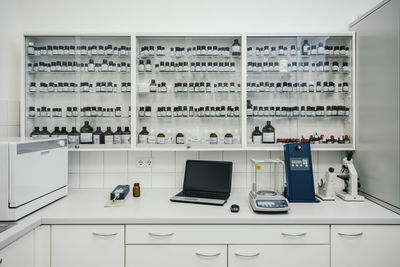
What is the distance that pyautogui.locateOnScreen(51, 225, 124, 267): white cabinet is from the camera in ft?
5.77

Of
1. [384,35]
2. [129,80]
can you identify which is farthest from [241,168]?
[384,35]

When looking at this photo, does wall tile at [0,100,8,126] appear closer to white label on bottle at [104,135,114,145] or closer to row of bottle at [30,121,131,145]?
row of bottle at [30,121,131,145]

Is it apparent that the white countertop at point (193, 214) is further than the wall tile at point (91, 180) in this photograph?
No

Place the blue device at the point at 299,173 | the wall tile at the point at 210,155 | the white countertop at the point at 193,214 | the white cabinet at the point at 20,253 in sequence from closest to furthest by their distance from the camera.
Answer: the white cabinet at the point at 20,253 < the white countertop at the point at 193,214 < the blue device at the point at 299,173 < the wall tile at the point at 210,155

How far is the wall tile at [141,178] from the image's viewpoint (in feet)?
8.44

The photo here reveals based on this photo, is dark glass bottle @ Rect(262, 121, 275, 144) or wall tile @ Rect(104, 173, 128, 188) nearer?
dark glass bottle @ Rect(262, 121, 275, 144)

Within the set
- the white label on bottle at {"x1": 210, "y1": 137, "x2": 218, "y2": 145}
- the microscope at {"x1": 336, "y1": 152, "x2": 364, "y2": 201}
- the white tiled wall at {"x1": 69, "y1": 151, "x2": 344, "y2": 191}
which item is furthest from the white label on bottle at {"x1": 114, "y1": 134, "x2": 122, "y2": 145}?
the microscope at {"x1": 336, "y1": 152, "x2": 364, "y2": 201}

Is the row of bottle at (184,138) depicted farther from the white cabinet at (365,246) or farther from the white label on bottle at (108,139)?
the white cabinet at (365,246)

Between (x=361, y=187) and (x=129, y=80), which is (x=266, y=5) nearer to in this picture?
(x=129, y=80)

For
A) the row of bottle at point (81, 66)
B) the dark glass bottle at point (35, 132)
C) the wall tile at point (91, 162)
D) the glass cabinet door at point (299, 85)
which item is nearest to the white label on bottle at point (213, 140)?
the glass cabinet door at point (299, 85)

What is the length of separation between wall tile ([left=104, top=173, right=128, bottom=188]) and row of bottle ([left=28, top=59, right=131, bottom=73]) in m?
1.05

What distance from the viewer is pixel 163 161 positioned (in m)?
2.58

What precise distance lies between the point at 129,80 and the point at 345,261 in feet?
7.69

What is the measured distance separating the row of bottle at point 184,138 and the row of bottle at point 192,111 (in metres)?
0.16
